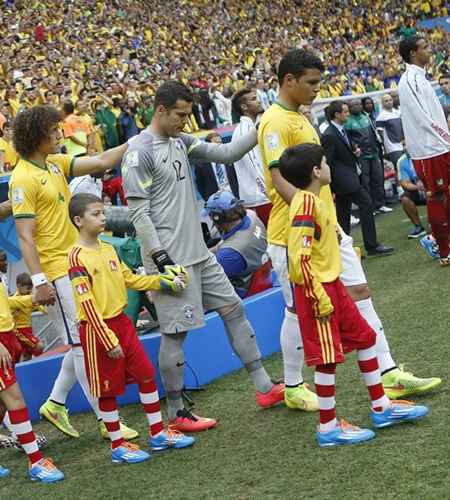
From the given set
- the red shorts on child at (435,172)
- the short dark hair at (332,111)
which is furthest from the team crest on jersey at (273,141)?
the short dark hair at (332,111)

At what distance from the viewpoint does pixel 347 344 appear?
520 cm

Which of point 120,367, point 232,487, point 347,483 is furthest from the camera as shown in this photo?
point 120,367

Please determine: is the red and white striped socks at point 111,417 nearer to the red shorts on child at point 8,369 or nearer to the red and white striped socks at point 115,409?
the red and white striped socks at point 115,409

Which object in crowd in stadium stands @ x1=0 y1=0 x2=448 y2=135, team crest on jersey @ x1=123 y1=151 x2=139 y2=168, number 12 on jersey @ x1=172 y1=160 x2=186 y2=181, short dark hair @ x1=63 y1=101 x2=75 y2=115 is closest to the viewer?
team crest on jersey @ x1=123 y1=151 x2=139 y2=168

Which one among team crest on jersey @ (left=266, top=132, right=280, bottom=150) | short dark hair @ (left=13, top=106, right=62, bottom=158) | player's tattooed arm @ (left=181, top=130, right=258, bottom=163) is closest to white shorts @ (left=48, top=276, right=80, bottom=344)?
short dark hair @ (left=13, top=106, right=62, bottom=158)

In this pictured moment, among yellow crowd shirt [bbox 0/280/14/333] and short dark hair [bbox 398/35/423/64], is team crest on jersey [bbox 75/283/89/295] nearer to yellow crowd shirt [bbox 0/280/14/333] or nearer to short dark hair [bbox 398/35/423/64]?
yellow crowd shirt [bbox 0/280/14/333]

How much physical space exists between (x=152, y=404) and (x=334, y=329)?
1157 mm

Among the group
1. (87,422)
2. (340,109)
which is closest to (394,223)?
(340,109)

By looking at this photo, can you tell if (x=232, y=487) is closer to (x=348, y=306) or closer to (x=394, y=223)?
(x=348, y=306)

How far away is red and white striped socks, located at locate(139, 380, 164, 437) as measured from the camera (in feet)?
18.5

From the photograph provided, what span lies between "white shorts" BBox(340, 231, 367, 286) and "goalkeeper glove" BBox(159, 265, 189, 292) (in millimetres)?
847

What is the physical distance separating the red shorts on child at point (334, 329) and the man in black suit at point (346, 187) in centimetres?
579

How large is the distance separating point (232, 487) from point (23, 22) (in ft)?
80.0

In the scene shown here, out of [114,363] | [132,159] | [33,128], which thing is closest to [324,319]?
[114,363]
